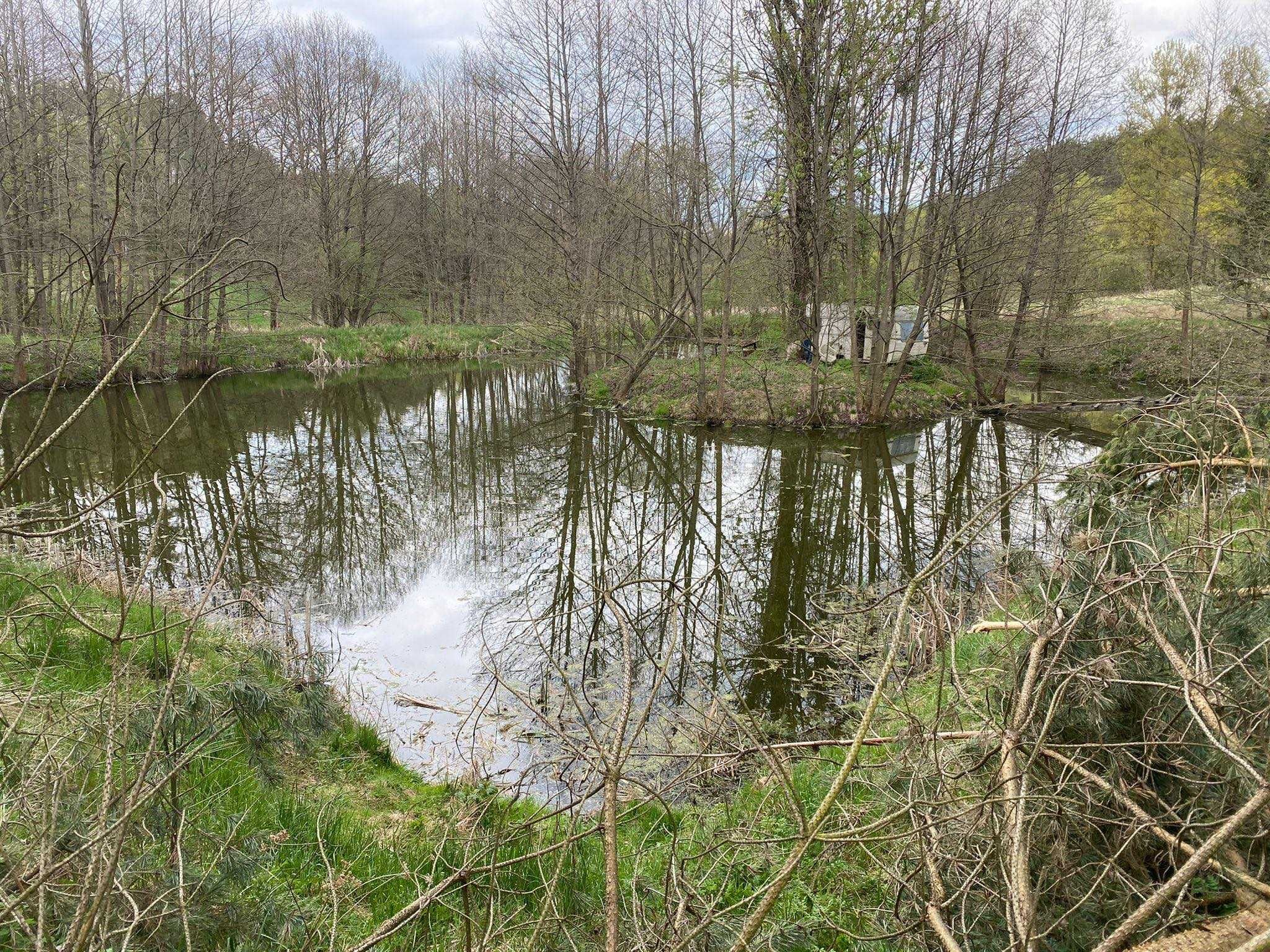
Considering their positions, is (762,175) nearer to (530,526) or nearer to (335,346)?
(530,526)

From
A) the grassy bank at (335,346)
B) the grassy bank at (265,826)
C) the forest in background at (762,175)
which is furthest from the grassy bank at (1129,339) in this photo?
the grassy bank at (265,826)

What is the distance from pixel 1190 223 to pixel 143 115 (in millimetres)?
25589

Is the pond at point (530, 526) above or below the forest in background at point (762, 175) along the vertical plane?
below

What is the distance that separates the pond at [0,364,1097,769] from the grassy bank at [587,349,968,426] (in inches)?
24.5

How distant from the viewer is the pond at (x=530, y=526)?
582 cm

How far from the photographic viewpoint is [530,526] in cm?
986

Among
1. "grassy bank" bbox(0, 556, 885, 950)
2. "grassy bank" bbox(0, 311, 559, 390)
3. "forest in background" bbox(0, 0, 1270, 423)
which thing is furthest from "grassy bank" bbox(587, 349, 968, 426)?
"grassy bank" bbox(0, 556, 885, 950)

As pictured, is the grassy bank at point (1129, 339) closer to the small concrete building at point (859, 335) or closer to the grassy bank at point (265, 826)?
the small concrete building at point (859, 335)

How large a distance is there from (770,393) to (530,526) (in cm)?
784

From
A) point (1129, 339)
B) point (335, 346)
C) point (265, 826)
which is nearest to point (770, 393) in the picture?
point (1129, 339)

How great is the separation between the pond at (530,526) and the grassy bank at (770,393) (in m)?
0.62

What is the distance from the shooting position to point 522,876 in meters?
3.36

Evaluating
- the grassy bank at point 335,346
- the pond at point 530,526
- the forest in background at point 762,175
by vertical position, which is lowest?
the pond at point 530,526

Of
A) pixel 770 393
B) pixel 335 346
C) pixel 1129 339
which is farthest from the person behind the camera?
pixel 335 346
